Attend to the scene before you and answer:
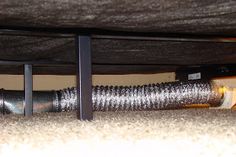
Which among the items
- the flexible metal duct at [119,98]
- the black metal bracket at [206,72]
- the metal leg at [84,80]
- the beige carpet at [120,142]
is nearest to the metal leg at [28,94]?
the flexible metal duct at [119,98]

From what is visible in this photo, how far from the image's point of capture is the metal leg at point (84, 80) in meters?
0.89

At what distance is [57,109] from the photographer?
1786 mm

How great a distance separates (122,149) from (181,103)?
1347mm

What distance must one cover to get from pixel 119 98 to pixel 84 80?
A: 0.90m

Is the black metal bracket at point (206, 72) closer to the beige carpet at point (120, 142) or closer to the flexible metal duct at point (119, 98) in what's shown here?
the flexible metal duct at point (119, 98)

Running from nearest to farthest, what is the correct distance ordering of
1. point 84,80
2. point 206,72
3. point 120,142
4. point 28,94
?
point 120,142 < point 84,80 < point 28,94 < point 206,72

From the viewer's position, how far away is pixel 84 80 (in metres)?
Result: 0.90

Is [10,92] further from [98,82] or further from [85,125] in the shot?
[85,125]

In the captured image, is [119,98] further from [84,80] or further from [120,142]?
[120,142]

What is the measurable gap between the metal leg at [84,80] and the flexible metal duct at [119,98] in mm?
862

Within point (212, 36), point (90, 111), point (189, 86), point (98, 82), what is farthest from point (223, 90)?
point (90, 111)

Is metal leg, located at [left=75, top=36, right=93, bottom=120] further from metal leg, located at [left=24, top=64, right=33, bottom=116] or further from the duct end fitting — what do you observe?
the duct end fitting

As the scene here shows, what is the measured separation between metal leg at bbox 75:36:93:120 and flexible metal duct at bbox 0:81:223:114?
862 mm

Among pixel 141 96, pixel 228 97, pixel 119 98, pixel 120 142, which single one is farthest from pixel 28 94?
pixel 228 97
